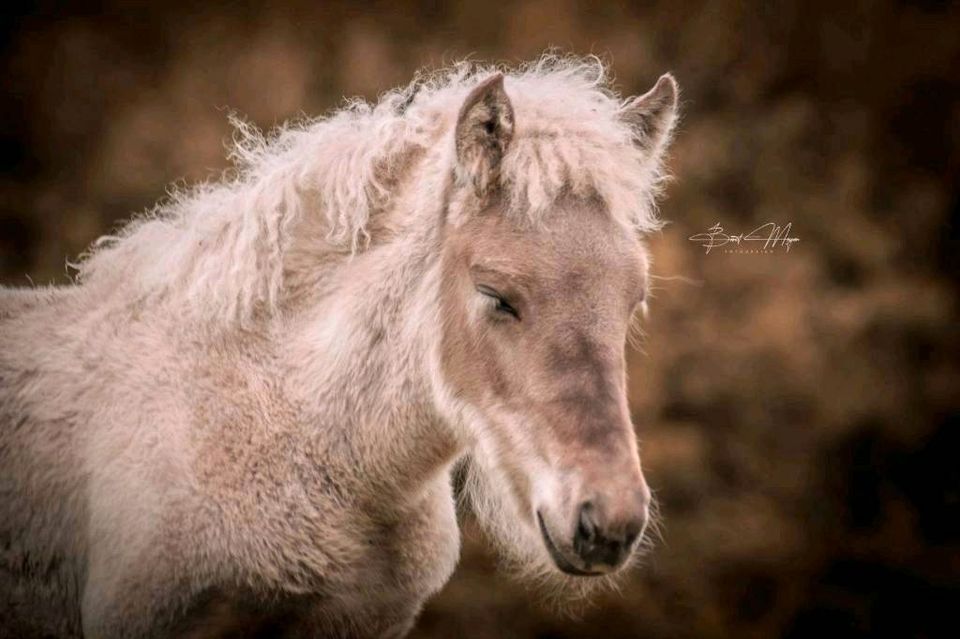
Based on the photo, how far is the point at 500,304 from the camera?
6.25 ft

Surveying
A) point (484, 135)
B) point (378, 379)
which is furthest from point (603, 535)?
point (484, 135)

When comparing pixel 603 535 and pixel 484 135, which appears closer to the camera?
pixel 603 535

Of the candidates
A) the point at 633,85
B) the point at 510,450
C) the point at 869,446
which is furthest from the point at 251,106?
the point at 869,446

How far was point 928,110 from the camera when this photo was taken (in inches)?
177

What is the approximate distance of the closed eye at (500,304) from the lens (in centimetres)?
189

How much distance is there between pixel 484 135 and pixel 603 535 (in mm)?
879

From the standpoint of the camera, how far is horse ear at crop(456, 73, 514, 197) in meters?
1.91

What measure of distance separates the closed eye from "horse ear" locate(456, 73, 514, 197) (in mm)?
224

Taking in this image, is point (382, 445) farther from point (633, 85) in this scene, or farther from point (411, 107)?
point (633, 85)
